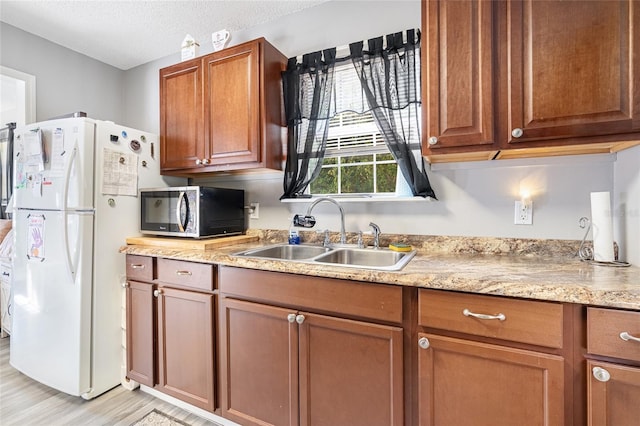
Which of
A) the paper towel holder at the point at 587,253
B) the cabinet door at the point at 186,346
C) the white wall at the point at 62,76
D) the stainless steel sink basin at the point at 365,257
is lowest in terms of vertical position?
the cabinet door at the point at 186,346

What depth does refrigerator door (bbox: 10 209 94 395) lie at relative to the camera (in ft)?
5.74

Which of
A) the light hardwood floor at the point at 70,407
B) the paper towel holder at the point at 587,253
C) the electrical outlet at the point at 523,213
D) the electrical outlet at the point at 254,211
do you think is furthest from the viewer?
the electrical outlet at the point at 254,211

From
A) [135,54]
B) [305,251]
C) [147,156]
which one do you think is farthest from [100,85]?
[305,251]

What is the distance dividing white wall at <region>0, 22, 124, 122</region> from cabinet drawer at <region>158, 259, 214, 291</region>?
184cm

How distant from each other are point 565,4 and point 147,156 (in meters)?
2.40

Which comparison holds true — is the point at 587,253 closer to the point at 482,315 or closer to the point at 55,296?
the point at 482,315

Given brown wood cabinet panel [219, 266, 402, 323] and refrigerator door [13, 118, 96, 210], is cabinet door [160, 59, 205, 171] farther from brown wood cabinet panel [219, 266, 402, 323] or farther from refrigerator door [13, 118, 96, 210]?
brown wood cabinet panel [219, 266, 402, 323]

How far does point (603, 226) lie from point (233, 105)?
6.56ft

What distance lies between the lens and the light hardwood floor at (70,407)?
163 cm

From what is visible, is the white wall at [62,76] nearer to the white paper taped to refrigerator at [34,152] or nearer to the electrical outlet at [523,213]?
the white paper taped to refrigerator at [34,152]

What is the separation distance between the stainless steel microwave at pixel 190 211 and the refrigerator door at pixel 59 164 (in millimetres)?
329

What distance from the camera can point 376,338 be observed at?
46.1 inches

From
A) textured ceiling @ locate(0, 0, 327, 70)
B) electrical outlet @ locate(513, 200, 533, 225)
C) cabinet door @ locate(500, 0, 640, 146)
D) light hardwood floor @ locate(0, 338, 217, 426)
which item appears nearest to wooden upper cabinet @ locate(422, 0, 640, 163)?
cabinet door @ locate(500, 0, 640, 146)

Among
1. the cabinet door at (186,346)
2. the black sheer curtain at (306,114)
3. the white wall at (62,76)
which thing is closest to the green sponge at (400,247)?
the black sheer curtain at (306,114)
